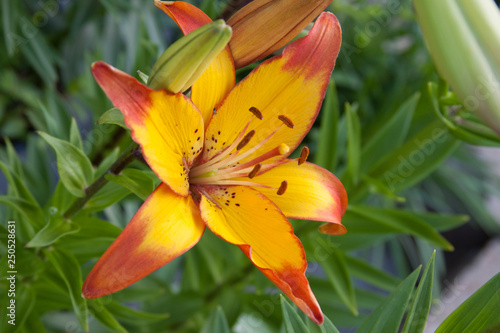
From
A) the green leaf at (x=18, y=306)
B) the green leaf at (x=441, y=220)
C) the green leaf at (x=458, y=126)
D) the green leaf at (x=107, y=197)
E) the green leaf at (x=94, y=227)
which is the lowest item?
the green leaf at (x=18, y=306)

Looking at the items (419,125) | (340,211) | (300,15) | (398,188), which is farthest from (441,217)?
(300,15)

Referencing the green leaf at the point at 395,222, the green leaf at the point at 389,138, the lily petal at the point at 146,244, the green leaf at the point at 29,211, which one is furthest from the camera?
the green leaf at the point at 389,138

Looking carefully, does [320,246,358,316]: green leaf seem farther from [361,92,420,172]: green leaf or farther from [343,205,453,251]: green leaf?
[361,92,420,172]: green leaf

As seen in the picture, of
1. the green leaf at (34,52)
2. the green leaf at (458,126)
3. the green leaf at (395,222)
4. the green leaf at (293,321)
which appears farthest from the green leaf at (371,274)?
the green leaf at (34,52)

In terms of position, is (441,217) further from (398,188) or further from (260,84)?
(260,84)

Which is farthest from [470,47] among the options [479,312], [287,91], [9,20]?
[9,20]

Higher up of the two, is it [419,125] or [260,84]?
[260,84]

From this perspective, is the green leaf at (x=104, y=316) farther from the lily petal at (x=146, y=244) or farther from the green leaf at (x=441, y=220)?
the green leaf at (x=441, y=220)

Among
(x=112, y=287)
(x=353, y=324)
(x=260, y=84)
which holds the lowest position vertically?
(x=353, y=324)
